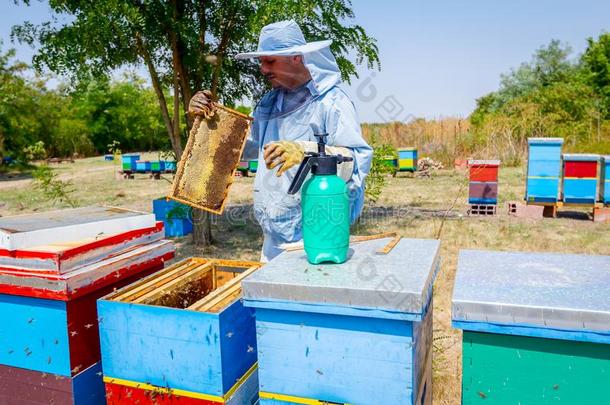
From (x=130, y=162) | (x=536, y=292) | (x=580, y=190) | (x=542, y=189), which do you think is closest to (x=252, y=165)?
(x=130, y=162)

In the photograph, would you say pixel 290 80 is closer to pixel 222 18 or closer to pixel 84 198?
pixel 222 18

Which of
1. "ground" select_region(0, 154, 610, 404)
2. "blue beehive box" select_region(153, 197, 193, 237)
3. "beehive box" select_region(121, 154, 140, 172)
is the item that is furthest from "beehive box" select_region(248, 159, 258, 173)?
"blue beehive box" select_region(153, 197, 193, 237)

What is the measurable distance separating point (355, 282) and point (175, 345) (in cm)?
54

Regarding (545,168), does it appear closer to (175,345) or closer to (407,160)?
(407,160)

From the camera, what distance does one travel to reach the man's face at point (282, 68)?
1.79m

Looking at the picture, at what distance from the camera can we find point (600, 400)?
41.1 inches

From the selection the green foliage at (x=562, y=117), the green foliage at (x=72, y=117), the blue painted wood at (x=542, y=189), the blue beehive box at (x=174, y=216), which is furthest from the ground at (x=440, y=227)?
the green foliage at (x=72, y=117)

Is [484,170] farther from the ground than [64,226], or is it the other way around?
[64,226]

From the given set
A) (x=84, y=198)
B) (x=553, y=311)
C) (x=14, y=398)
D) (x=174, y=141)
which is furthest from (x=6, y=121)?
(x=553, y=311)

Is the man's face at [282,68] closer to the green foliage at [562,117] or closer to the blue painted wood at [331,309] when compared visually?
the blue painted wood at [331,309]

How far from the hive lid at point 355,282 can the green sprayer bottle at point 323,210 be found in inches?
1.8

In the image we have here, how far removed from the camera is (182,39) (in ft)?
16.4

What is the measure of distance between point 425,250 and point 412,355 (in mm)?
469

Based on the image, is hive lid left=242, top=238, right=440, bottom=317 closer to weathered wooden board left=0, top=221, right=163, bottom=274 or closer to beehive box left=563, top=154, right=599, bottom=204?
weathered wooden board left=0, top=221, right=163, bottom=274
